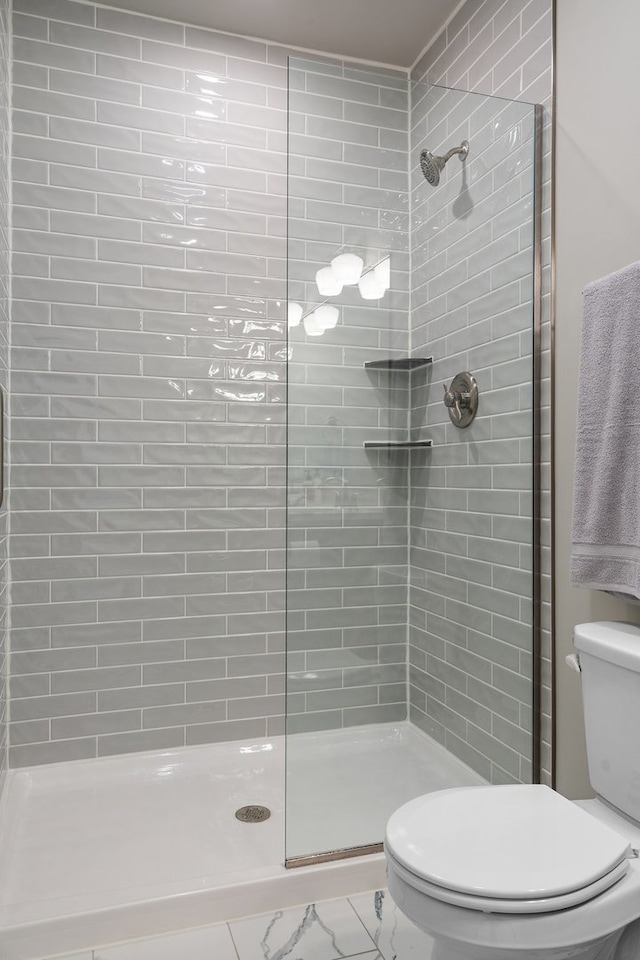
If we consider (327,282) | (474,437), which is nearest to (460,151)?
(327,282)

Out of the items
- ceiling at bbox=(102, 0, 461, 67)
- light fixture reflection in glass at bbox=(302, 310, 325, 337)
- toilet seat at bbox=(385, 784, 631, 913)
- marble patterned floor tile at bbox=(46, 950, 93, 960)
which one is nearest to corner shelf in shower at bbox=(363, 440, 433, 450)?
light fixture reflection in glass at bbox=(302, 310, 325, 337)

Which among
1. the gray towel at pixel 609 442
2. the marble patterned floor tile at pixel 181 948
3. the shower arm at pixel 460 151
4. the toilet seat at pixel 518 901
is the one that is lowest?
the marble patterned floor tile at pixel 181 948

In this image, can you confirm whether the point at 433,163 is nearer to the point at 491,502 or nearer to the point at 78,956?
the point at 491,502

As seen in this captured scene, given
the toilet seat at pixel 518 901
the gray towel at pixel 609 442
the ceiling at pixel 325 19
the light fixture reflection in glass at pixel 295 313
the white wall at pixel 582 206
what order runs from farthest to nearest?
1. the ceiling at pixel 325 19
2. the light fixture reflection in glass at pixel 295 313
3. the white wall at pixel 582 206
4. the gray towel at pixel 609 442
5. the toilet seat at pixel 518 901

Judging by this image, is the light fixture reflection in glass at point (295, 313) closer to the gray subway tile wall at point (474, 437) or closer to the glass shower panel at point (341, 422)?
the glass shower panel at point (341, 422)

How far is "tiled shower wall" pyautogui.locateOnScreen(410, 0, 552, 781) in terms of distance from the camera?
6.48 feet

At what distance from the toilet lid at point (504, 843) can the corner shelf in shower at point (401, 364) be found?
46.0 inches

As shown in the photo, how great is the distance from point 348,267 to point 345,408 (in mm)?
415

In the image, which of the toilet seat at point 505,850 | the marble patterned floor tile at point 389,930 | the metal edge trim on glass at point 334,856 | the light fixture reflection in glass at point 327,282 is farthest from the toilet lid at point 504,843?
the light fixture reflection in glass at point 327,282

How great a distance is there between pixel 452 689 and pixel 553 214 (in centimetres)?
150

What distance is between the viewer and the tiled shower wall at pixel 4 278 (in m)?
2.20

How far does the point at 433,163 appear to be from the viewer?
205 centimetres

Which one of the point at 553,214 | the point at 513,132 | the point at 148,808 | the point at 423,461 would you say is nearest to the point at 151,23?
the point at 513,132

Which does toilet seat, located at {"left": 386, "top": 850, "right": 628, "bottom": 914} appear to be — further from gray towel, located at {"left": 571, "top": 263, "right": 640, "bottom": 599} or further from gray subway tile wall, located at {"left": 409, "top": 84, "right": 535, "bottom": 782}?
gray subway tile wall, located at {"left": 409, "top": 84, "right": 535, "bottom": 782}
